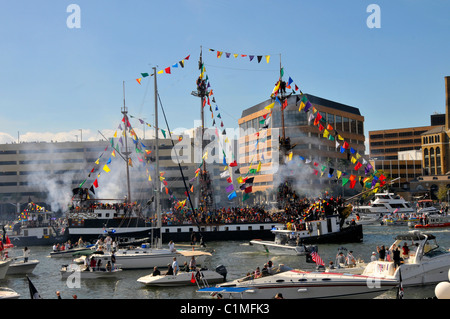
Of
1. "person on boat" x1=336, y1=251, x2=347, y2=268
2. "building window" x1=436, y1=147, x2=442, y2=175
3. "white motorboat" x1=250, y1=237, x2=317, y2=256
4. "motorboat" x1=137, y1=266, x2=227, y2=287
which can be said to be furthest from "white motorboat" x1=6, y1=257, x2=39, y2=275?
"building window" x1=436, y1=147, x2=442, y2=175

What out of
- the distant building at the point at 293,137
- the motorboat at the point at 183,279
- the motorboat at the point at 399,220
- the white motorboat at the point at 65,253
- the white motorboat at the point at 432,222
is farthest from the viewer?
the distant building at the point at 293,137

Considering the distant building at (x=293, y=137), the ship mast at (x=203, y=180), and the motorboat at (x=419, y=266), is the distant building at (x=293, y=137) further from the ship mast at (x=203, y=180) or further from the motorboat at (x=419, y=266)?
the motorboat at (x=419, y=266)

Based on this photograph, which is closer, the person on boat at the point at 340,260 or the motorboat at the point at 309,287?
the motorboat at the point at 309,287

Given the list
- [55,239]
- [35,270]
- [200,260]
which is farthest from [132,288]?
[55,239]

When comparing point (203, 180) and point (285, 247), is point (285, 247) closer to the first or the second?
point (285, 247)

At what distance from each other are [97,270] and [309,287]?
20.3 m

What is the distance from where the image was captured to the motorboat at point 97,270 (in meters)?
42.0

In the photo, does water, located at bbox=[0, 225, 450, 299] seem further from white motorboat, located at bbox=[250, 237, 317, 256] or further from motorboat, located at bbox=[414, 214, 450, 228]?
motorboat, located at bbox=[414, 214, 450, 228]

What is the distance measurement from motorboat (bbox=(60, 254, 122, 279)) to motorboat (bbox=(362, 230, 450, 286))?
19960 mm

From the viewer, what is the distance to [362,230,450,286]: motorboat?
102 ft

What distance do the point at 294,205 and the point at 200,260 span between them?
116 ft

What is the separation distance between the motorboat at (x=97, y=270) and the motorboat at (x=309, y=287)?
52.7 ft

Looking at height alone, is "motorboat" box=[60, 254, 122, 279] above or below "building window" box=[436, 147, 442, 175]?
below

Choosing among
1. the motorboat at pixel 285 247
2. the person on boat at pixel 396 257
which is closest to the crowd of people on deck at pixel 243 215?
the motorboat at pixel 285 247
